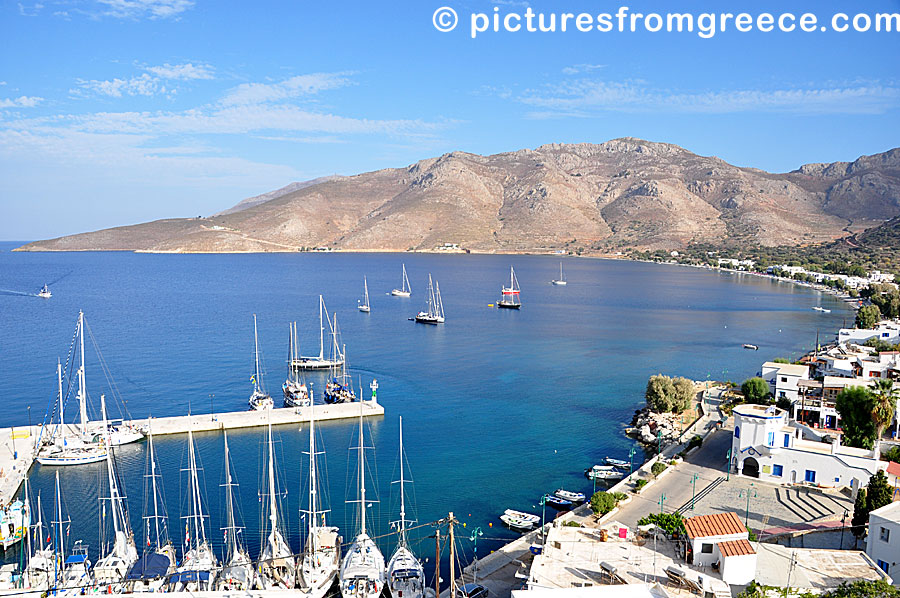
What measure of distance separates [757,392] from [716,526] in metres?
24.6

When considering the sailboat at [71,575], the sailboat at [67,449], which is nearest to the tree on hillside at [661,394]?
the sailboat at [67,449]

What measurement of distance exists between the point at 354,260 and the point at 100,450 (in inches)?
6536

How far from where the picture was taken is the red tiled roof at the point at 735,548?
1664cm

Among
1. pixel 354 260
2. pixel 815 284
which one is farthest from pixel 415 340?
pixel 354 260

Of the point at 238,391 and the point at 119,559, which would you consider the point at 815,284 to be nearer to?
the point at 238,391

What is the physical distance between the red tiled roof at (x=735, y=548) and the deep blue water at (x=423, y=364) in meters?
10.2

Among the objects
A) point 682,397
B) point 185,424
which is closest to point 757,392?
point 682,397

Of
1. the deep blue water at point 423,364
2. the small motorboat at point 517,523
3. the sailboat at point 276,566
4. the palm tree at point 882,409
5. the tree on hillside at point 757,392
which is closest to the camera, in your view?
the sailboat at point 276,566

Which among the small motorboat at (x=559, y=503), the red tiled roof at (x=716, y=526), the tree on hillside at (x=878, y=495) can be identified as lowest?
the small motorboat at (x=559, y=503)

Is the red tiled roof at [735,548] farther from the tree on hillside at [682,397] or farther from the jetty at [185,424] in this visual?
the tree on hillside at [682,397]

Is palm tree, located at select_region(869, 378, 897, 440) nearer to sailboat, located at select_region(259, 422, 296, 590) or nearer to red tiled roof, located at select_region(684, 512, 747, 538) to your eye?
red tiled roof, located at select_region(684, 512, 747, 538)

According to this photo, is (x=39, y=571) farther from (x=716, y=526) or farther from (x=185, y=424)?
(x=716, y=526)

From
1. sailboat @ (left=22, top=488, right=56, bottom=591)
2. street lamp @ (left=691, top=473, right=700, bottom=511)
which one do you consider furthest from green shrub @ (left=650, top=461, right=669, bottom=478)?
sailboat @ (left=22, top=488, right=56, bottom=591)

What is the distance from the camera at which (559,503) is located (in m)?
28.1
